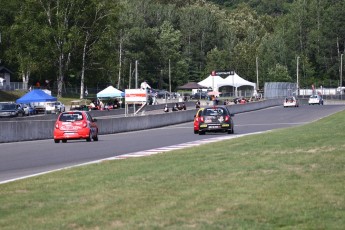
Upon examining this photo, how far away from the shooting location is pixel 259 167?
16.6m

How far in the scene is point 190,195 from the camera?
1259 cm

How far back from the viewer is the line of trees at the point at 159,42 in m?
97.3

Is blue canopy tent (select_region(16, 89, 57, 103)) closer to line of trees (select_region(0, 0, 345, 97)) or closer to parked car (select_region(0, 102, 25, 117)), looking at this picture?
parked car (select_region(0, 102, 25, 117))

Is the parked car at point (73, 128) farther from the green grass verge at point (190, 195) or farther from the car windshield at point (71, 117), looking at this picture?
the green grass verge at point (190, 195)

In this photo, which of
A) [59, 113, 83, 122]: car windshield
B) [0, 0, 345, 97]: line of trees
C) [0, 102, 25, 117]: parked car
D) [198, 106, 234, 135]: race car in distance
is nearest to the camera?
[59, 113, 83, 122]: car windshield

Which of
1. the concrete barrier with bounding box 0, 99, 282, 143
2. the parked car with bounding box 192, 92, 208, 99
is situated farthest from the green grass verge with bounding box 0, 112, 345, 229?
the parked car with bounding box 192, 92, 208, 99

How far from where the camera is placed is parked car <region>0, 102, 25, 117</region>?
6800cm

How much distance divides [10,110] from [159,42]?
76972mm

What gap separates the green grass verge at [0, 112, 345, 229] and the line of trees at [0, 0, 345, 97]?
3084 inches

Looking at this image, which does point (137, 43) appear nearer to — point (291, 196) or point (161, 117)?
point (161, 117)

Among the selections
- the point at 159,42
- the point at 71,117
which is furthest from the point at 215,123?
the point at 159,42

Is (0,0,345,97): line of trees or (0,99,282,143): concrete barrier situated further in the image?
(0,0,345,97): line of trees

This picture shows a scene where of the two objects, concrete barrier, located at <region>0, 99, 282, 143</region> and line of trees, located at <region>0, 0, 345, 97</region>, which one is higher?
line of trees, located at <region>0, 0, 345, 97</region>

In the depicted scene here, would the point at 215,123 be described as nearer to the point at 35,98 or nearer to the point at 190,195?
the point at 190,195
